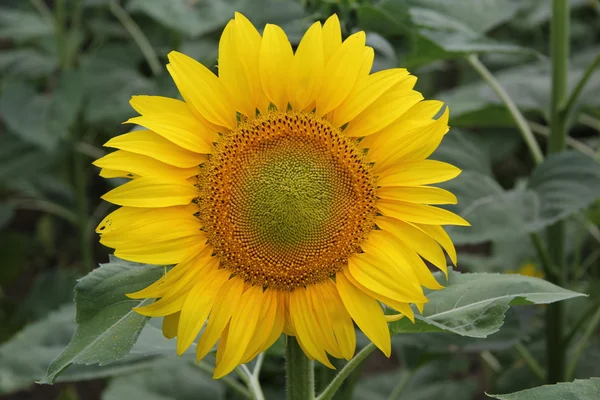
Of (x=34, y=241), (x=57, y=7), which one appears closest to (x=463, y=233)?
(x=57, y=7)

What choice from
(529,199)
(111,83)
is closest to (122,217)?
(529,199)

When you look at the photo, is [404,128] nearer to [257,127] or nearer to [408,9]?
[257,127]

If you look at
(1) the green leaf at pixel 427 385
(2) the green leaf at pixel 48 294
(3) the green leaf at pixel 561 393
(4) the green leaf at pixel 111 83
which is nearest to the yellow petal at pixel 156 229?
(3) the green leaf at pixel 561 393

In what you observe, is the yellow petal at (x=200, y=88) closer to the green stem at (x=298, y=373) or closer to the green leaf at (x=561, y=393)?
the green stem at (x=298, y=373)

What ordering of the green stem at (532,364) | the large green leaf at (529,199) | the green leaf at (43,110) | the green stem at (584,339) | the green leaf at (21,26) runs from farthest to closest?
the green leaf at (21,26) → the green leaf at (43,110) → the green stem at (532,364) → the green stem at (584,339) → the large green leaf at (529,199)

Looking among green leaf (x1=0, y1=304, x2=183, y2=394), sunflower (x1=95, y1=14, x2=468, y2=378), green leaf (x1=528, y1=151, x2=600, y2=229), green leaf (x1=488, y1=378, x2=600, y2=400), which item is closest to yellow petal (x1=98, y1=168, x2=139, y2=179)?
sunflower (x1=95, y1=14, x2=468, y2=378)

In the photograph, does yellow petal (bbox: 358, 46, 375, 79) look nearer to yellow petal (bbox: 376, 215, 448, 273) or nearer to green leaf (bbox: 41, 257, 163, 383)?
yellow petal (bbox: 376, 215, 448, 273)

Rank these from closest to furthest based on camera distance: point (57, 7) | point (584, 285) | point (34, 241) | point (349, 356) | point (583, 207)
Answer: point (349, 356)
point (583, 207)
point (584, 285)
point (57, 7)
point (34, 241)
